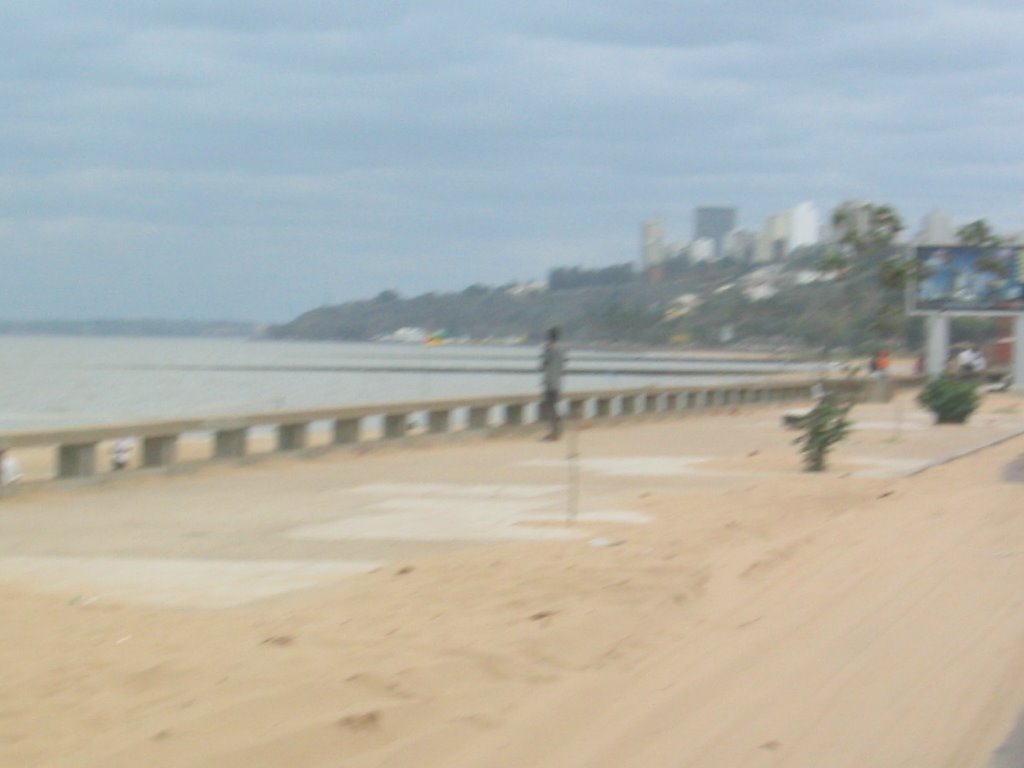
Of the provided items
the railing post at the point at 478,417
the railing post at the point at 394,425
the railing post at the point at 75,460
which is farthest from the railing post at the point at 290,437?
the railing post at the point at 478,417

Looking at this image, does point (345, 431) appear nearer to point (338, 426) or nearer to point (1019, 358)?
point (338, 426)

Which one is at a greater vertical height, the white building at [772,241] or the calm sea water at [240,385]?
the white building at [772,241]

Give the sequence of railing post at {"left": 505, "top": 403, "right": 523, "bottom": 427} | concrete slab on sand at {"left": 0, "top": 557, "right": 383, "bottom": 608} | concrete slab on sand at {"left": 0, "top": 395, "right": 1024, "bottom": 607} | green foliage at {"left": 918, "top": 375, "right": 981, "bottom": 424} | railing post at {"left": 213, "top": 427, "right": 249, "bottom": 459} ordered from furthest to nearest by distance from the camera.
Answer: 1. green foliage at {"left": 918, "top": 375, "right": 981, "bottom": 424}
2. railing post at {"left": 505, "top": 403, "right": 523, "bottom": 427}
3. railing post at {"left": 213, "top": 427, "right": 249, "bottom": 459}
4. concrete slab on sand at {"left": 0, "top": 395, "right": 1024, "bottom": 607}
5. concrete slab on sand at {"left": 0, "top": 557, "right": 383, "bottom": 608}

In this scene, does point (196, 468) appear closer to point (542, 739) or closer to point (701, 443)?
point (701, 443)

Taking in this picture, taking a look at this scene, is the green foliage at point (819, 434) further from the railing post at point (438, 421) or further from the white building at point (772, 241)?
the white building at point (772, 241)

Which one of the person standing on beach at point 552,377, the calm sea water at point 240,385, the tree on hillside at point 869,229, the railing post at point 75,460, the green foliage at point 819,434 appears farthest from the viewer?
the calm sea water at point 240,385

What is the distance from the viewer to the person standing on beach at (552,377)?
76.3ft

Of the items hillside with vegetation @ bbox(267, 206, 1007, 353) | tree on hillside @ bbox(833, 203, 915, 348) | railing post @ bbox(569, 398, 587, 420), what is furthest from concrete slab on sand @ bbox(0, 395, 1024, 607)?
hillside with vegetation @ bbox(267, 206, 1007, 353)

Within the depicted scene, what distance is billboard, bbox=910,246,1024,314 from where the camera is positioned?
145 ft

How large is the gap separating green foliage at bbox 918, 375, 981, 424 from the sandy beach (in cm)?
1460

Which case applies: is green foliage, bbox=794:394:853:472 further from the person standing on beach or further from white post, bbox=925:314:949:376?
white post, bbox=925:314:949:376

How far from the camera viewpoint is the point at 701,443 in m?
23.5

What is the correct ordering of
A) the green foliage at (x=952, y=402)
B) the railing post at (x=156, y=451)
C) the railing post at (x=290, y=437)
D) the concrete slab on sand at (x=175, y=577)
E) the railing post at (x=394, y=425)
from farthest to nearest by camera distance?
1. the green foliage at (x=952, y=402)
2. the railing post at (x=394, y=425)
3. the railing post at (x=290, y=437)
4. the railing post at (x=156, y=451)
5. the concrete slab on sand at (x=175, y=577)

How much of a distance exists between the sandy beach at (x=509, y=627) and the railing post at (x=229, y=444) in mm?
2251
